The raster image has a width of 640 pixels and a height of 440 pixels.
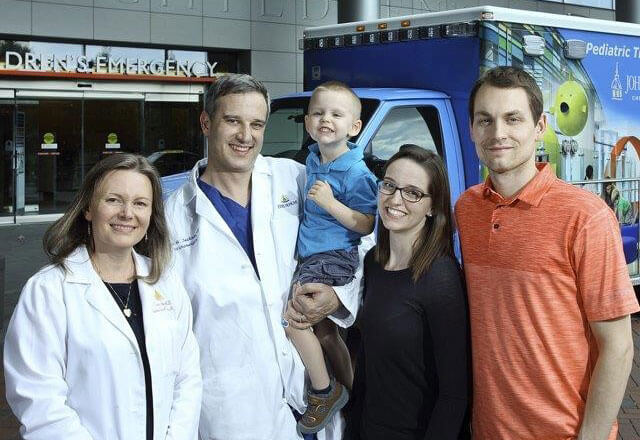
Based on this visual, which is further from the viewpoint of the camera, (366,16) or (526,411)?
(366,16)

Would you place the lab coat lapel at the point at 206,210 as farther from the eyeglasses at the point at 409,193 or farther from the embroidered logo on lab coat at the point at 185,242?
the eyeglasses at the point at 409,193

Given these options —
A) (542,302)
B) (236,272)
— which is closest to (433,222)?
(542,302)

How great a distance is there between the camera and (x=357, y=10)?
1767 cm

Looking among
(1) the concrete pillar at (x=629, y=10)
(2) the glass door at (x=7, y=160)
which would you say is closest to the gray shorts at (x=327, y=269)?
(2) the glass door at (x=7, y=160)

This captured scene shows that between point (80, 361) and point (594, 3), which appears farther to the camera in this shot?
point (594, 3)

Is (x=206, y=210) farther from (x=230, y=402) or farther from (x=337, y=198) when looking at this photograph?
(x=337, y=198)

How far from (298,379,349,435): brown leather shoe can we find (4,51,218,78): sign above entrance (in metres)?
15.1

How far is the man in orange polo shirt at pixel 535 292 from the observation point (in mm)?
2326

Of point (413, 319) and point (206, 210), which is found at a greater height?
point (206, 210)

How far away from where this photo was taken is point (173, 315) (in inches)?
107

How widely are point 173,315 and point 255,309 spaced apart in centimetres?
36

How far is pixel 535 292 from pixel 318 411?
1.17m

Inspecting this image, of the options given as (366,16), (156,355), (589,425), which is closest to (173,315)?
(156,355)

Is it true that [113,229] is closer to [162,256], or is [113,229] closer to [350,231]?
[162,256]
